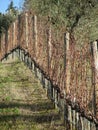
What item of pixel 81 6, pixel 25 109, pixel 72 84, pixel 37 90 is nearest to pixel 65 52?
pixel 72 84

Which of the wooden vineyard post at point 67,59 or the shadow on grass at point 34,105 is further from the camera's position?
the shadow on grass at point 34,105

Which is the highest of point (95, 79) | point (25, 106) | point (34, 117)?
point (95, 79)

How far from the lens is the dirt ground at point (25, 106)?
1070 centimetres

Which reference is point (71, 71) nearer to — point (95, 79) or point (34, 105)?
point (34, 105)

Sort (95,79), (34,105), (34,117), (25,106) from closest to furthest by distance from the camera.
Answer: (95,79)
(34,117)
(25,106)
(34,105)

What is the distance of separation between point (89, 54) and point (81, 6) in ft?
86.3

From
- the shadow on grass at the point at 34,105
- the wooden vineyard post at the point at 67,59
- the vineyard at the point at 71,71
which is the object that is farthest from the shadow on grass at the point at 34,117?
the shadow on grass at the point at 34,105

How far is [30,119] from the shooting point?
1119 cm

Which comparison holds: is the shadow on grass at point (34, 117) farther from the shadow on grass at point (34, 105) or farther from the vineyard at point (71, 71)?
the shadow on grass at point (34, 105)

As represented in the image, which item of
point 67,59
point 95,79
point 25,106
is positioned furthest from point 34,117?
point 95,79

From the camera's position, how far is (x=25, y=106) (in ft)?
41.7

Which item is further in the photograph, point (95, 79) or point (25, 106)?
point (25, 106)

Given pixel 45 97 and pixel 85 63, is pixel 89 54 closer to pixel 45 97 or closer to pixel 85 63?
pixel 85 63

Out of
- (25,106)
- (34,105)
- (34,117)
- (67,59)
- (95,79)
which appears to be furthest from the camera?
(34,105)
